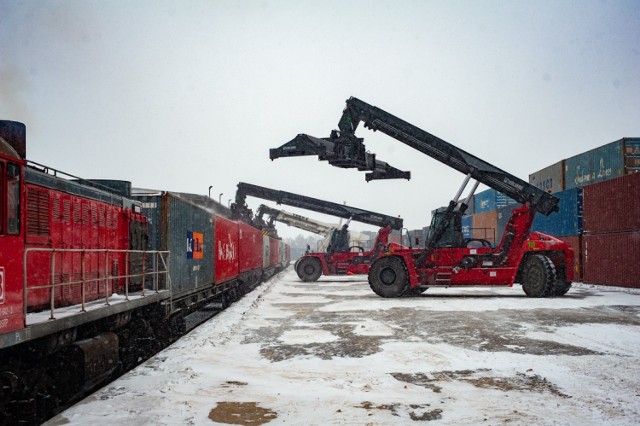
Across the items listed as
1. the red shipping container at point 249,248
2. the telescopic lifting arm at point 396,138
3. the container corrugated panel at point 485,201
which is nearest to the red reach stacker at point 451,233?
the telescopic lifting arm at point 396,138

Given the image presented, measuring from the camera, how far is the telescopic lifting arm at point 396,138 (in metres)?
17.8

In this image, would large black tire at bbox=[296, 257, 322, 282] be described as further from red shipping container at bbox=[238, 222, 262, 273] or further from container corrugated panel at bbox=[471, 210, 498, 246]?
container corrugated panel at bbox=[471, 210, 498, 246]

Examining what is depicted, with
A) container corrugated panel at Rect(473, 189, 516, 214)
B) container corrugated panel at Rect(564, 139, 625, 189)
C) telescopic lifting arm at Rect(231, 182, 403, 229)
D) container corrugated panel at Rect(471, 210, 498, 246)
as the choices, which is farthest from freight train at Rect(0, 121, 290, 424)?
container corrugated panel at Rect(473, 189, 516, 214)

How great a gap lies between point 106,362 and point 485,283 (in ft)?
45.3

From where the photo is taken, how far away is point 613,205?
2248cm

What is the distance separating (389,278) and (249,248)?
7.41 meters

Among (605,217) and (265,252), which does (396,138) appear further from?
(265,252)

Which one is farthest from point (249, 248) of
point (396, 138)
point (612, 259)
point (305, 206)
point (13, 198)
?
point (13, 198)

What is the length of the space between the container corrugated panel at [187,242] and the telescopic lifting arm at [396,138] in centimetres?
553

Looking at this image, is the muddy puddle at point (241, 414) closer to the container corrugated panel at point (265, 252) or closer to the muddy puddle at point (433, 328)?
the muddy puddle at point (433, 328)

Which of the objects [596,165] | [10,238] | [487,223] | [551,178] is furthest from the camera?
[487,223]

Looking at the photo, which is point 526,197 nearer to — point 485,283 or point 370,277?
point 485,283

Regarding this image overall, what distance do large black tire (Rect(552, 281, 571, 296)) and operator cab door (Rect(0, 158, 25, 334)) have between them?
17.1 metres

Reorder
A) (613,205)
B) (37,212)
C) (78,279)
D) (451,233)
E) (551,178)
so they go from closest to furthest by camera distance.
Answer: (37,212), (78,279), (451,233), (613,205), (551,178)
